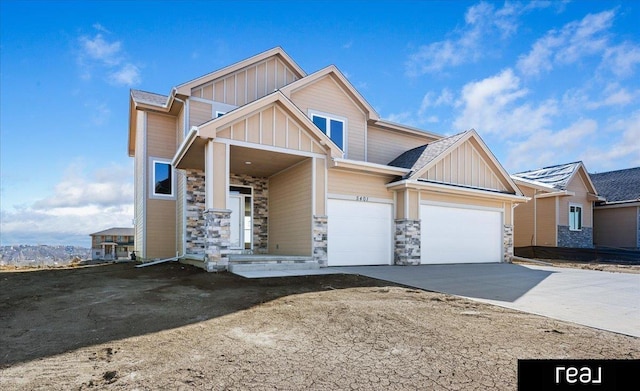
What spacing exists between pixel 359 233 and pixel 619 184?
23.0 metres

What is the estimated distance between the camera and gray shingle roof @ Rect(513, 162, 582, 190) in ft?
67.3

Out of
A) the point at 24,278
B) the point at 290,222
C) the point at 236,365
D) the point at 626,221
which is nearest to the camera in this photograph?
the point at 236,365

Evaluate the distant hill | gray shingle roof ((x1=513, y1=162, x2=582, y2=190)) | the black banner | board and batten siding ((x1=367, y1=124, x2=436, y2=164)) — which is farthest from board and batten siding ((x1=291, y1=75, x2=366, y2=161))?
the distant hill

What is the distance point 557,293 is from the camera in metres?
7.18

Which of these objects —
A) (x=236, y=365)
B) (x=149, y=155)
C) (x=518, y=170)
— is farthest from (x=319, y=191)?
(x=518, y=170)

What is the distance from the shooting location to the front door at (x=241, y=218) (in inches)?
535

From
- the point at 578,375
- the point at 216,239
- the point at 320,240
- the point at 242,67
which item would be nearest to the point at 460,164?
the point at 320,240

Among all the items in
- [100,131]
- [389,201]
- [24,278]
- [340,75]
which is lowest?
[24,278]

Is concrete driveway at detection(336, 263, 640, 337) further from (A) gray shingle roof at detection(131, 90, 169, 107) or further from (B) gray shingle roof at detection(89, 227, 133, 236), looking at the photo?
(B) gray shingle roof at detection(89, 227, 133, 236)

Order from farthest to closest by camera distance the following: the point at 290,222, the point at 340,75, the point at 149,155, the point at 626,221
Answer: the point at 626,221 → the point at 340,75 → the point at 149,155 → the point at 290,222

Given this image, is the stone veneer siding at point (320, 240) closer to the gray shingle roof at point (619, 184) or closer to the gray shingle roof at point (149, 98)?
the gray shingle roof at point (149, 98)

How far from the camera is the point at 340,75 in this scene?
47.7 feet

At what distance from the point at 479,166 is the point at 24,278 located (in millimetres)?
16092

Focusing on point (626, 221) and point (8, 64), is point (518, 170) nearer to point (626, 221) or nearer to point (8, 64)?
point (626, 221)
